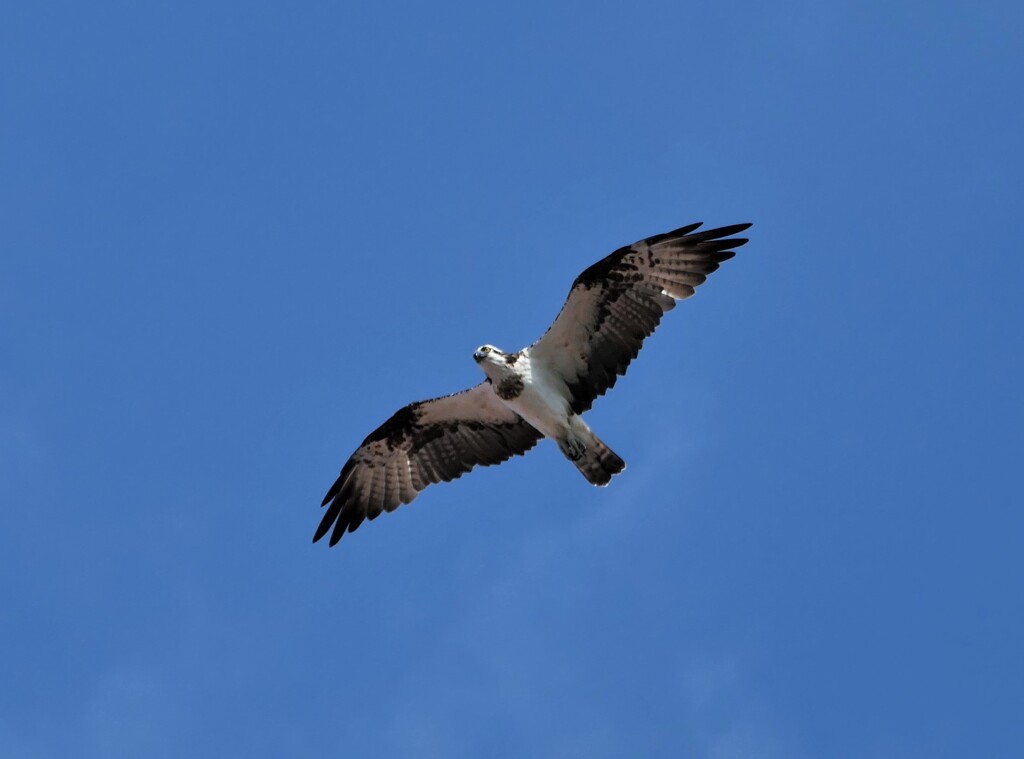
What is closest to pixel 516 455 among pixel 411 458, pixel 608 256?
pixel 411 458

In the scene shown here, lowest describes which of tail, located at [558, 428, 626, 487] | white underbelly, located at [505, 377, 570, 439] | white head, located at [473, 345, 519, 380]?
tail, located at [558, 428, 626, 487]

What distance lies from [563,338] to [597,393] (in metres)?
0.73

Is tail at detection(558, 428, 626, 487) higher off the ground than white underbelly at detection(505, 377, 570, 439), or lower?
lower

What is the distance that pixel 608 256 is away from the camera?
18.3 meters

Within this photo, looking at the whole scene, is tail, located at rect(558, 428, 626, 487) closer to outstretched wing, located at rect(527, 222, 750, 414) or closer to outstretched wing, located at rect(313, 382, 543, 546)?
outstretched wing, located at rect(527, 222, 750, 414)

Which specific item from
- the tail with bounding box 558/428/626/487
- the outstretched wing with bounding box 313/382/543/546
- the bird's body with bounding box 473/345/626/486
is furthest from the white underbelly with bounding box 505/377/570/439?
the outstretched wing with bounding box 313/382/543/546

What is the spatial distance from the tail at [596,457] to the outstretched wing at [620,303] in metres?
0.34

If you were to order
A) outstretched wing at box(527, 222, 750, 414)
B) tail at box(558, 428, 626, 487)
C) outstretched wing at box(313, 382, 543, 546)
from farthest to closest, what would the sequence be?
outstretched wing at box(313, 382, 543, 546), tail at box(558, 428, 626, 487), outstretched wing at box(527, 222, 750, 414)

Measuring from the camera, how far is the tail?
61.0 feet

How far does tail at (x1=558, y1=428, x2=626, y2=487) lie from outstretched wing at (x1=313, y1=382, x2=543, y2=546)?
1101 mm

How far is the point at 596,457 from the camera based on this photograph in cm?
1859

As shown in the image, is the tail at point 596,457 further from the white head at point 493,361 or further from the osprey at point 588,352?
the white head at point 493,361

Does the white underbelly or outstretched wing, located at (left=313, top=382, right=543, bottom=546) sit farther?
outstretched wing, located at (left=313, top=382, right=543, bottom=546)

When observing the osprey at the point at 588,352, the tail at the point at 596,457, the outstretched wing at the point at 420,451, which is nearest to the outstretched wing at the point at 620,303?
the osprey at the point at 588,352
